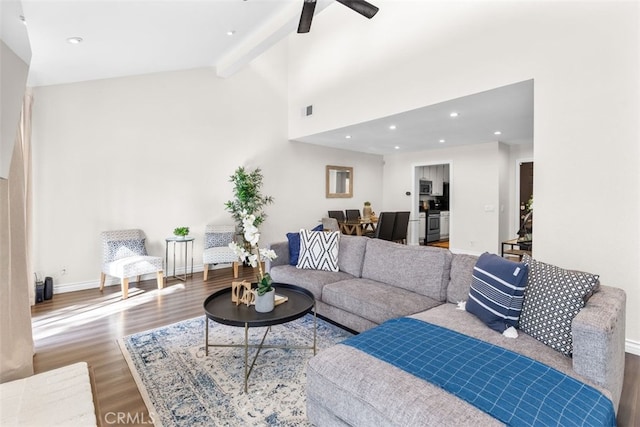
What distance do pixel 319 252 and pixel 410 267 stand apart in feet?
3.32

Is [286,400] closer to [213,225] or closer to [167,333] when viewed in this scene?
[167,333]

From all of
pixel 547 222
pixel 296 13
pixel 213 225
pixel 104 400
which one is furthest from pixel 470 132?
pixel 104 400

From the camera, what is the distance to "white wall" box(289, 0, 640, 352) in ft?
8.23

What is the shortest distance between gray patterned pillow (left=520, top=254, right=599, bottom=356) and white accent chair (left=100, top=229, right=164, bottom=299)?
397 centimetres

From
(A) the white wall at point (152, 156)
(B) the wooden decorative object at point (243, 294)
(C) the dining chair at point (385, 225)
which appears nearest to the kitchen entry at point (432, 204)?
(C) the dining chair at point (385, 225)

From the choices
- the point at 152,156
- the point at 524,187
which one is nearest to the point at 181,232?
the point at 152,156

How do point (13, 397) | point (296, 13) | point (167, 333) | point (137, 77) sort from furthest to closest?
point (137, 77) < point (296, 13) < point (167, 333) < point (13, 397)

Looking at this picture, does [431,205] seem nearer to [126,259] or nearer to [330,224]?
[330,224]

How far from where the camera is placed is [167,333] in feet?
9.15

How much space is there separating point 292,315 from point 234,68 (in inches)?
164

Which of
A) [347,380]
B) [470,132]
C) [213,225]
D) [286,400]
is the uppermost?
[470,132]

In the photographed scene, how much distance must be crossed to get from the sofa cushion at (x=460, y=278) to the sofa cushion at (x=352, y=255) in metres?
0.94

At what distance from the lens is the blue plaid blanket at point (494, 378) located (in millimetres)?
1132

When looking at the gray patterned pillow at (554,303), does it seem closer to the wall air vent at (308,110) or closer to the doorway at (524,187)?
the wall air vent at (308,110)
